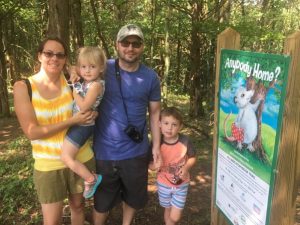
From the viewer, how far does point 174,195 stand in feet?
11.0

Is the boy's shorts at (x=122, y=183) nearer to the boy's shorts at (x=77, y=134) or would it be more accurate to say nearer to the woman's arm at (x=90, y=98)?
the boy's shorts at (x=77, y=134)

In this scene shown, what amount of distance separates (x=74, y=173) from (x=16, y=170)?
135 inches

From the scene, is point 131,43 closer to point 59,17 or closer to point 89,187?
point 89,187

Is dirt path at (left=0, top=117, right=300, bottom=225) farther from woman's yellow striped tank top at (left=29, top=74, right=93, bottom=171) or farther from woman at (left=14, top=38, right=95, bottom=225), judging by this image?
woman's yellow striped tank top at (left=29, top=74, right=93, bottom=171)

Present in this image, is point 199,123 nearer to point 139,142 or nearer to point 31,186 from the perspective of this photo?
point 31,186

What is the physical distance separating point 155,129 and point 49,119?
104 cm

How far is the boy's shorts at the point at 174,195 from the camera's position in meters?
3.32

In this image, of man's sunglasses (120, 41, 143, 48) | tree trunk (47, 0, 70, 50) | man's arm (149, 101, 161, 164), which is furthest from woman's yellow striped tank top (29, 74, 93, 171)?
tree trunk (47, 0, 70, 50)

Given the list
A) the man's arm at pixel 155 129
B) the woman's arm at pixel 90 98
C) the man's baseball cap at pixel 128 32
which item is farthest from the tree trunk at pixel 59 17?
the woman's arm at pixel 90 98

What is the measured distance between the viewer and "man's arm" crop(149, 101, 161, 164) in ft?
10.7

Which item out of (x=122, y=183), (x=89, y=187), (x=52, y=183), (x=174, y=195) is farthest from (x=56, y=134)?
(x=174, y=195)

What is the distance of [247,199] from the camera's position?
2.79m

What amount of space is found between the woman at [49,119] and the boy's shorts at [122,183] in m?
0.33

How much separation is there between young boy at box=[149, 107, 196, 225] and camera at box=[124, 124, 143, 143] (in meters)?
0.24
